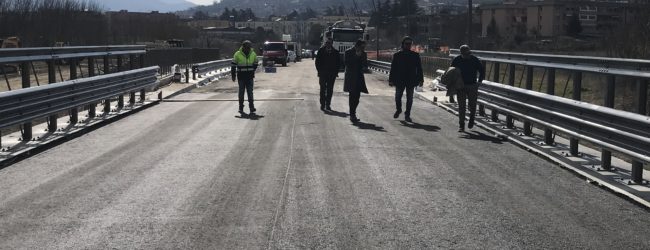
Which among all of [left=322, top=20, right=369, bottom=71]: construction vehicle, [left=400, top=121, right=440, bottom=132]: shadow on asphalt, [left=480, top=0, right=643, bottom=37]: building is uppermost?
[left=480, top=0, right=643, bottom=37]: building

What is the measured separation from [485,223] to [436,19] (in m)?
136

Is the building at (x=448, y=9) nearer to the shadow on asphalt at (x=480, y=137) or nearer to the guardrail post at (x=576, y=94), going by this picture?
the shadow on asphalt at (x=480, y=137)

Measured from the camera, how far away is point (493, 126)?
13.1 metres

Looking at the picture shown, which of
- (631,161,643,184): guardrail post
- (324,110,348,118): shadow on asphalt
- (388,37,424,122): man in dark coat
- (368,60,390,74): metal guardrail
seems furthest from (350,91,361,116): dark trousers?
(368,60,390,74): metal guardrail

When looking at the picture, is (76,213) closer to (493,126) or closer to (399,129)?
(399,129)

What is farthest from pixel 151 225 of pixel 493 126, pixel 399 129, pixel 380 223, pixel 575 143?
pixel 493 126

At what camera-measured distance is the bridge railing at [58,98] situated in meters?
9.54

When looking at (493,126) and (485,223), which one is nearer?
(485,223)

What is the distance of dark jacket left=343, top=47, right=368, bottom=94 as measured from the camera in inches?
578

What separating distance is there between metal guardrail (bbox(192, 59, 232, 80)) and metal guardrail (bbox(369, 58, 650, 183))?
18.9 m

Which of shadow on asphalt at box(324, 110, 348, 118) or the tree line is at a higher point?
the tree line

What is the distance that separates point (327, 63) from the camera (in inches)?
639

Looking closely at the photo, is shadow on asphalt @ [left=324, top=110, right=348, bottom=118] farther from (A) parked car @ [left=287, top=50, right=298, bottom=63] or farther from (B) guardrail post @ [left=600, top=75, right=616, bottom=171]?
(A) parked car @ [left=287, top=50, right=298, bottom=63]

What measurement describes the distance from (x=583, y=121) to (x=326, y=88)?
844cm
